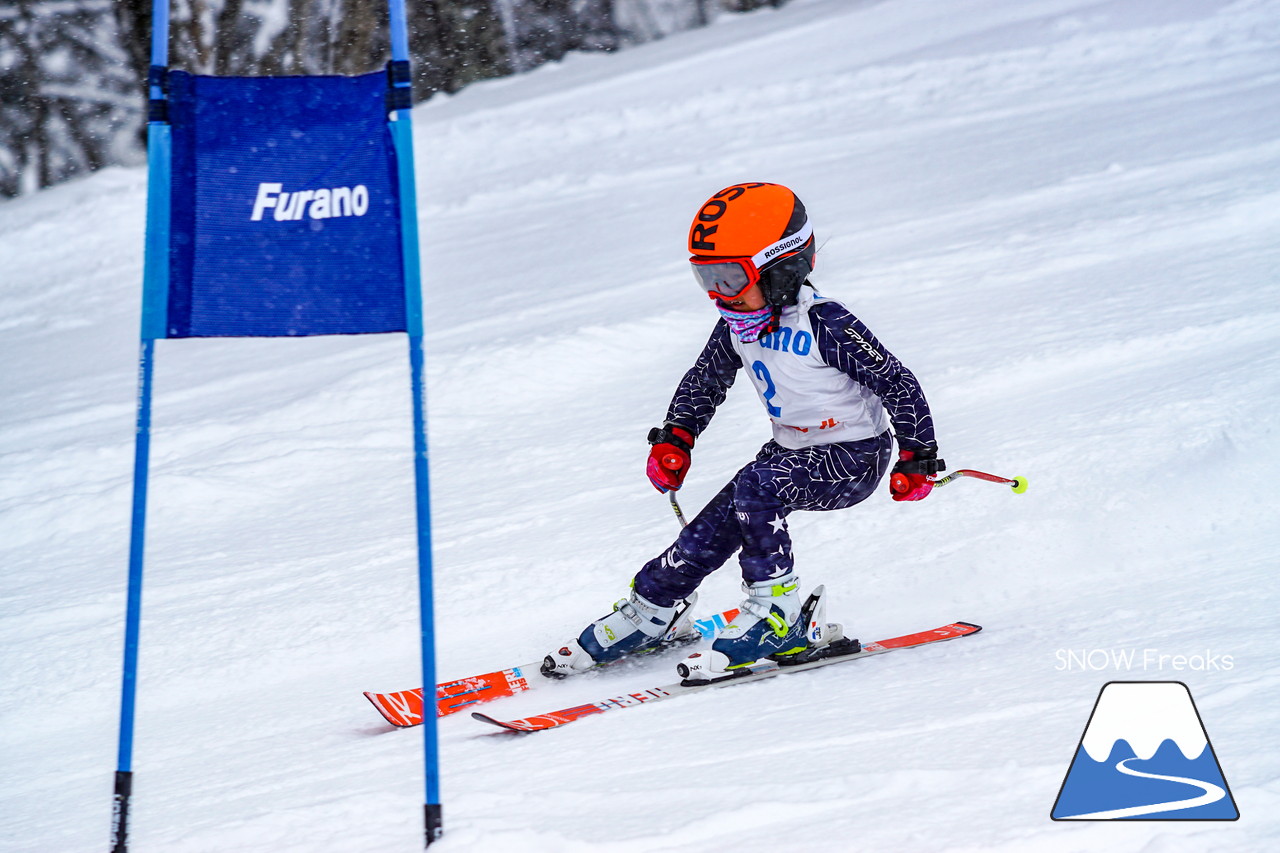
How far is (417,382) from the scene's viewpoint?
7.42 feet

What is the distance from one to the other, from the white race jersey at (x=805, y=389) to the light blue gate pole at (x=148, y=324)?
1.67 metres

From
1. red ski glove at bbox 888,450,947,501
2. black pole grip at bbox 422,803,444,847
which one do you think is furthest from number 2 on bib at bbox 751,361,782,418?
black pole grip at bbox 422,803,444,847

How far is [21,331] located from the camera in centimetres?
866

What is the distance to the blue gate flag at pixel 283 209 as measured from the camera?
89.0 inches

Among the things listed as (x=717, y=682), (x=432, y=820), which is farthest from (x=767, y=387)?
(x=432, y=820)

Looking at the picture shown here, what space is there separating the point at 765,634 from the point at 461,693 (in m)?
0.95

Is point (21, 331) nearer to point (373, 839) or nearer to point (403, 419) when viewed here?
point (403, 419)

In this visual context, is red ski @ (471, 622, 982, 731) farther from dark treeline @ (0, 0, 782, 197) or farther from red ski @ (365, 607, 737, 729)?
dark treeline @ (0, 0, 782, 197)

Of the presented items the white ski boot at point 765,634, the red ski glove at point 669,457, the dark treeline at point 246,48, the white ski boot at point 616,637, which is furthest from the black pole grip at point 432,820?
the dark treeline at point 246,48

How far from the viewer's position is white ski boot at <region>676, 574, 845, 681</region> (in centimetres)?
324

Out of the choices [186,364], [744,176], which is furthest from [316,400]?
[744,176]

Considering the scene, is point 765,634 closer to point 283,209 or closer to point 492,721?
point 492,721

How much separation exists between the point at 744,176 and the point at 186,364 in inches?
184

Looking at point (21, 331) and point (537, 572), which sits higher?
point (21, 331)
